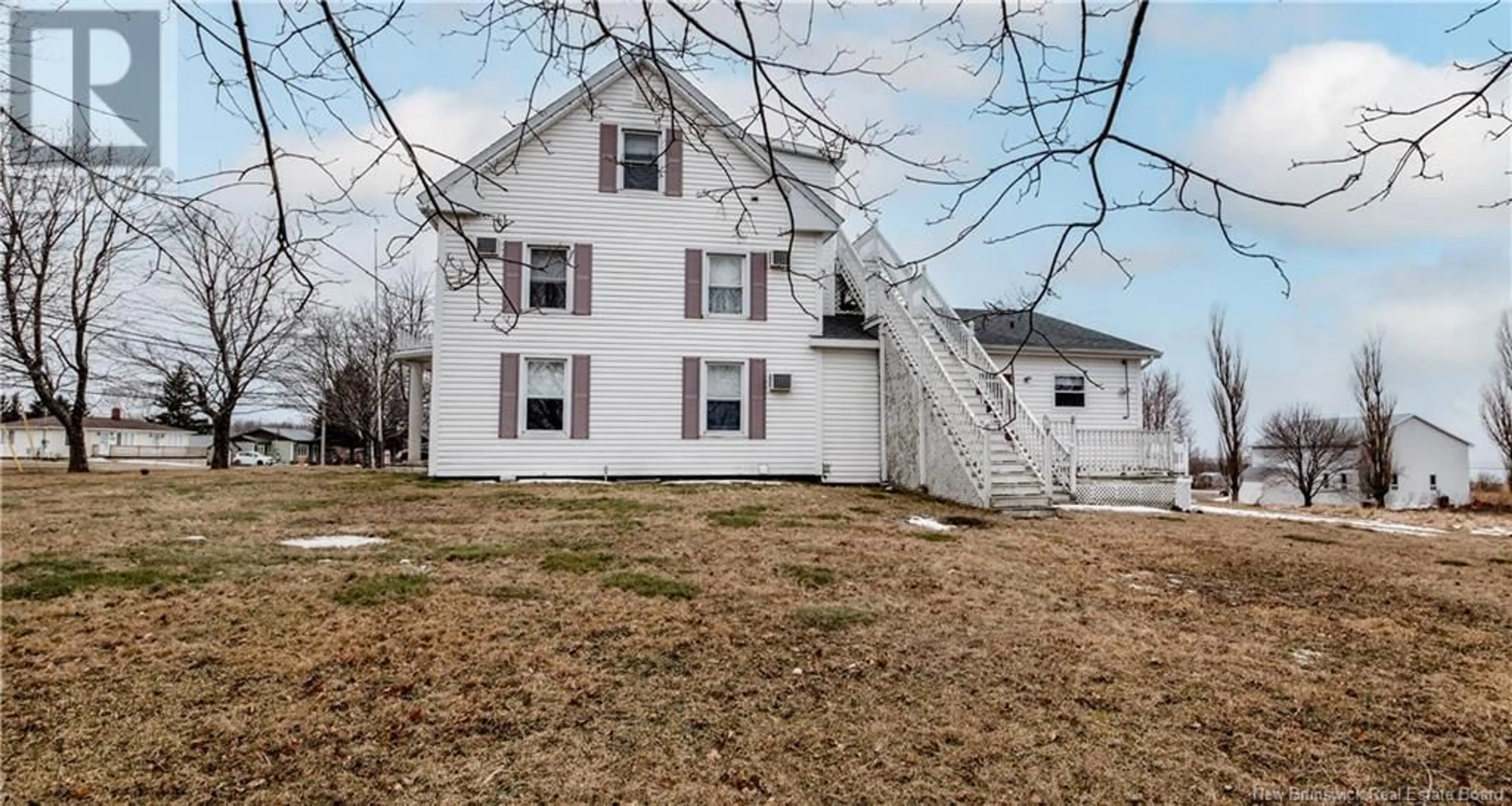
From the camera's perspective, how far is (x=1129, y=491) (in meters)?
12.9

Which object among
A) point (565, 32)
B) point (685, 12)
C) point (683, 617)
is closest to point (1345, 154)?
point (685, 12)

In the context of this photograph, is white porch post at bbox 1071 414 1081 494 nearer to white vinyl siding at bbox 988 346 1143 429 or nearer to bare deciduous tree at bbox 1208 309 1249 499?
white vinyl siding at bbox 988 346 1143 429

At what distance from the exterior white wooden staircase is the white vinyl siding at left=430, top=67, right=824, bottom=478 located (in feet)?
5.93

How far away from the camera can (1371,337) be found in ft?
88.9

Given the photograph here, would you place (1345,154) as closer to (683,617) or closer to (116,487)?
(683,617)

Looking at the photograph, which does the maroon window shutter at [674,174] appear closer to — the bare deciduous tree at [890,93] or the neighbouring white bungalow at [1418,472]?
the bare deciduous tree at [890,93]

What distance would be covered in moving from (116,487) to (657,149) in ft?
33.8

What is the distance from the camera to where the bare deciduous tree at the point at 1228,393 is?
82.6 feet

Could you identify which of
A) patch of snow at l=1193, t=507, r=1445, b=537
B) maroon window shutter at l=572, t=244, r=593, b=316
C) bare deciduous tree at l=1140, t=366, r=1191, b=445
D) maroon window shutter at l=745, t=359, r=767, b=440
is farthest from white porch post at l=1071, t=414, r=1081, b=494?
bare deciduous tree at l=1140, t=366, r=1191, b=445

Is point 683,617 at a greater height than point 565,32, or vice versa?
point 565,32

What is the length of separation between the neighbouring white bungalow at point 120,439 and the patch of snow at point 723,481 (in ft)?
170

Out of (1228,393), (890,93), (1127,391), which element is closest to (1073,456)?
(1127,391)

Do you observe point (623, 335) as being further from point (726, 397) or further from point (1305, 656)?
point (1305, 656)
